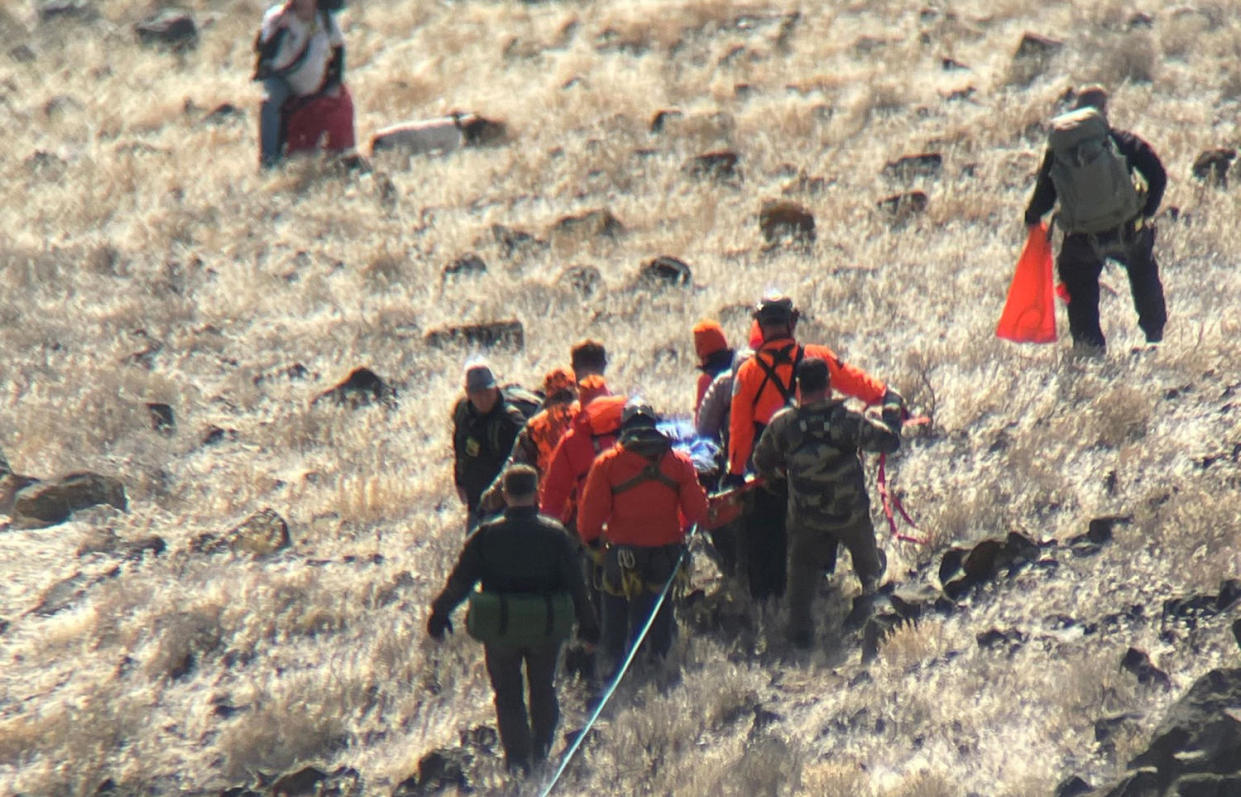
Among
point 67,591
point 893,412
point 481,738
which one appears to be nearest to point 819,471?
point 893,412

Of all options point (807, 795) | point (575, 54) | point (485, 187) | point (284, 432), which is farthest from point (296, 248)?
Answer: point (807, 795)

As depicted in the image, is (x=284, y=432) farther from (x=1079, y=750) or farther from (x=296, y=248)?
(x=1079, y=750)

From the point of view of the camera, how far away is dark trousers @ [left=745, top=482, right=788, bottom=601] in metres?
8.59

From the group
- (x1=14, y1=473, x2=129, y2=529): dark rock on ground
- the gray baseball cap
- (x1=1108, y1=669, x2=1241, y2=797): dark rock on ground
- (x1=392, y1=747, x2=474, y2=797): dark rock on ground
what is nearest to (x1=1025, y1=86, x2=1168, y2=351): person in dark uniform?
the gray baseball cap

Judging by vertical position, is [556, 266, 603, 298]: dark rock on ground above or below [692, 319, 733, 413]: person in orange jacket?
below

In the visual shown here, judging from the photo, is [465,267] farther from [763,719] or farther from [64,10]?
[64,10]

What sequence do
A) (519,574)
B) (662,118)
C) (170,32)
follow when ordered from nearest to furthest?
(519,574)
(662,118)
(170,32)

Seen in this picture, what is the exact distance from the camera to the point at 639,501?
26.2ft

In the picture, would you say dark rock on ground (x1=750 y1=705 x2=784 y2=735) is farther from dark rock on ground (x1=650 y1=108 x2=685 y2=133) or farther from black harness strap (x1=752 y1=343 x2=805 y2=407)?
→ dark rock on ground (x1=650 y1=108 x2=685 y2=133)

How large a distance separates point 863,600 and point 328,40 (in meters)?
11.1

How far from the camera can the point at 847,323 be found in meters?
12.9

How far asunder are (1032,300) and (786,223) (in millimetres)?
4867

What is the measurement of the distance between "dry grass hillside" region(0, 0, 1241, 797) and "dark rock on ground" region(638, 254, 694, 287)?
0.67ft

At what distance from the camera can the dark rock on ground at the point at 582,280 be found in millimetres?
14791
